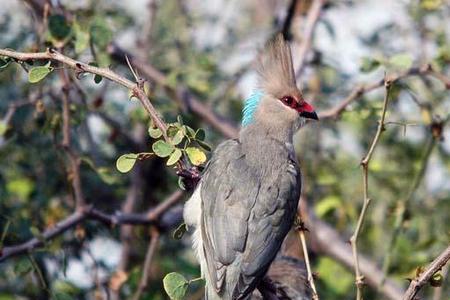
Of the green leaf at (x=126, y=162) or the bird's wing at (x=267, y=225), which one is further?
A: the bird's wing at (x=267, y=225)

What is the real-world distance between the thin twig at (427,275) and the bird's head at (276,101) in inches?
56.6

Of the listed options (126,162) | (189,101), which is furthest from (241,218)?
(189,101)

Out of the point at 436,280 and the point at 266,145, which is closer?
the point at 436,280

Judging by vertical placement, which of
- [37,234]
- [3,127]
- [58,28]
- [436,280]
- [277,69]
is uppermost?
[58,28]

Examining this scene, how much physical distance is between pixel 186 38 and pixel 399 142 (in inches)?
57.0

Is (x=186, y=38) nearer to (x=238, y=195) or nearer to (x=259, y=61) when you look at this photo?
(x=259, y=61)

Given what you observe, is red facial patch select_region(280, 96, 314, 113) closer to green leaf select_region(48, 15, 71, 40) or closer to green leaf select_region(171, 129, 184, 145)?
green leaf select_region(48, 15, 71, 40)

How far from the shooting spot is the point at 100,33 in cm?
409

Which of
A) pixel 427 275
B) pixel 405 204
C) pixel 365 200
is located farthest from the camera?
pixel 405 204

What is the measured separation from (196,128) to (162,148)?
2550mm

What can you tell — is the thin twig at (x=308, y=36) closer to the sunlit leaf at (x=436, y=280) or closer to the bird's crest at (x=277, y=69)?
the bird's crest at (x=277, y=69)

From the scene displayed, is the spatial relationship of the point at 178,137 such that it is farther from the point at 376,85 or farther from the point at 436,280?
the point at 376,85

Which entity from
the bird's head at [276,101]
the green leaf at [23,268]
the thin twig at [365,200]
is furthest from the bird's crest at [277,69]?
the green leaf at [23,268]

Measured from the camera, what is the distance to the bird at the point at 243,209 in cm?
338
